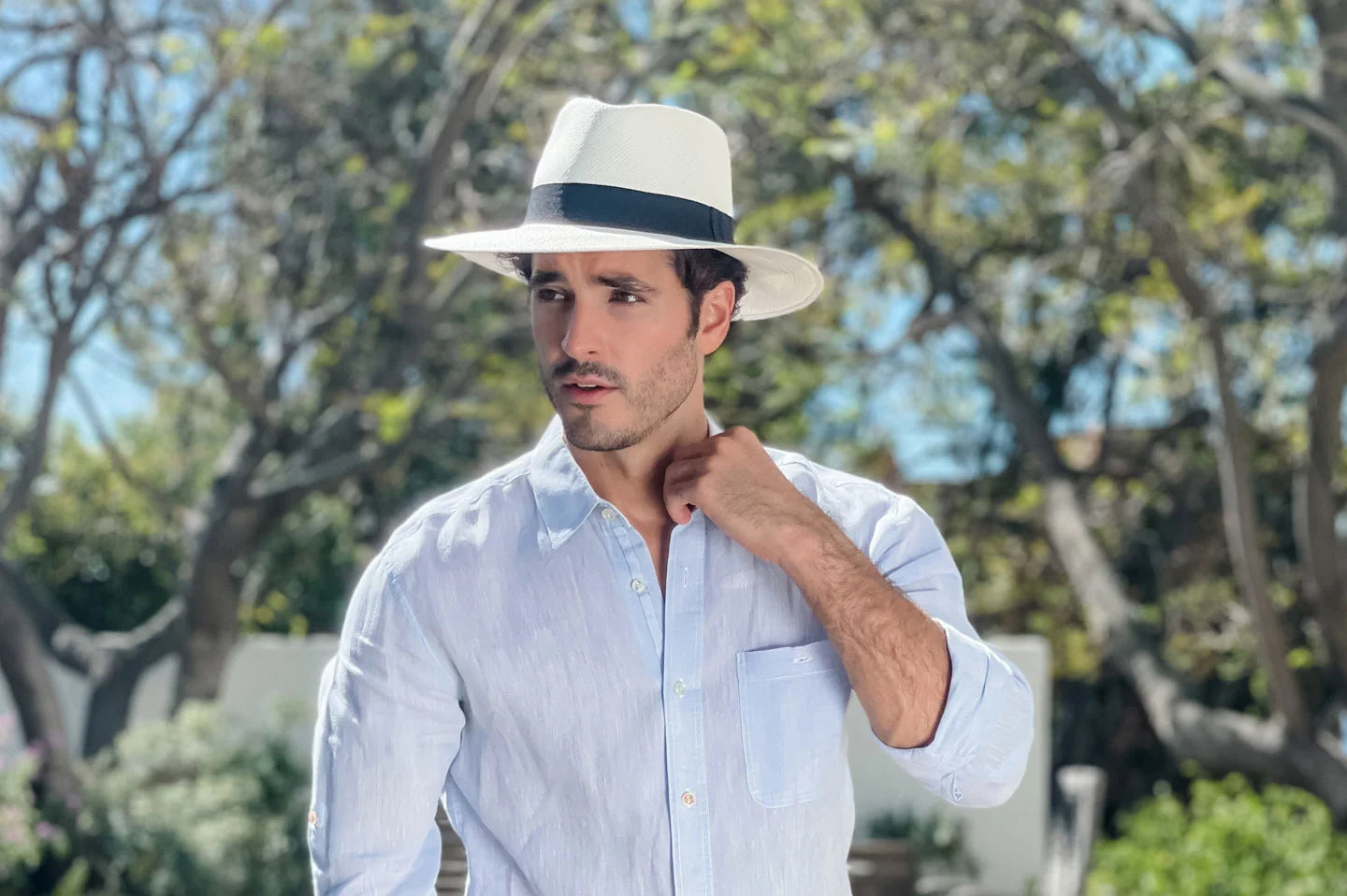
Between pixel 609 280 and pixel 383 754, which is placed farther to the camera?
pixel 609 280

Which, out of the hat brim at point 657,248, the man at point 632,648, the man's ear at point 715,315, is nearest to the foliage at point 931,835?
the hat brim at point 657,248

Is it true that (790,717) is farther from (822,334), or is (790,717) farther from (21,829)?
(822,334)

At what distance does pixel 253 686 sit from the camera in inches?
416

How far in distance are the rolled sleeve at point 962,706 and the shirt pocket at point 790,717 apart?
0.06 metres

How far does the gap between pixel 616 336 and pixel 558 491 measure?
19 cm

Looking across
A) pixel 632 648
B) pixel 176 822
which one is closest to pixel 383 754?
pixel 632 648

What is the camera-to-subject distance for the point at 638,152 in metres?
1.87

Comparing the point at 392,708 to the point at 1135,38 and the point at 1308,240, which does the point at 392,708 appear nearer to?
the point at 1135,38

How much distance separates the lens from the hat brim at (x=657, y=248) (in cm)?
176

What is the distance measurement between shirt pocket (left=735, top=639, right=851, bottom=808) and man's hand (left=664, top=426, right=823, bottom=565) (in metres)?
0.11

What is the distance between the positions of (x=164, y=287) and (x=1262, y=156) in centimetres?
670

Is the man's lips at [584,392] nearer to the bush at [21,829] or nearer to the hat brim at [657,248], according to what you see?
the hat brim at [657,248]

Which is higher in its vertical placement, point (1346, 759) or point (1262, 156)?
point (1262, 156)

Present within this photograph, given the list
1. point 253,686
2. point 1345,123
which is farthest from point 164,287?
point 1345,123
